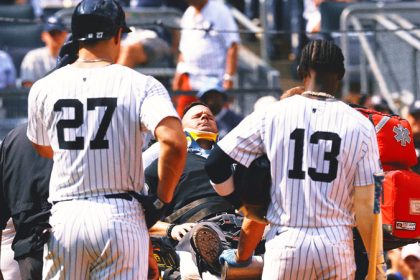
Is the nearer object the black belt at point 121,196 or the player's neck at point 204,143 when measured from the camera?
the black belt at point 121,196

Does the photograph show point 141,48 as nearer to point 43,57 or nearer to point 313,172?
point 43,57

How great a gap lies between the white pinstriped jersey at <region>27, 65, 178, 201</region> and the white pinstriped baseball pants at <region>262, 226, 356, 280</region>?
31.4 inches

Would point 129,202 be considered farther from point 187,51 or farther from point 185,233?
point 187,51

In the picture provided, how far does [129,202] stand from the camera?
19.6 feet

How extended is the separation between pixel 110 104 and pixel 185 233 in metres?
2.20

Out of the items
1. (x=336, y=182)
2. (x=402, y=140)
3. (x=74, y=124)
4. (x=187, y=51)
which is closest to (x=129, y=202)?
(x=74, y=124)

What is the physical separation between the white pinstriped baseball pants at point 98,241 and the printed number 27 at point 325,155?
86cm

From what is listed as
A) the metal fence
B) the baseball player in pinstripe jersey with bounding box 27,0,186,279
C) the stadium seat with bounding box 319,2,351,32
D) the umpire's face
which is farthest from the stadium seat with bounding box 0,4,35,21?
the baseball player in pinstripe jersey with bounding box 27,0,186,279

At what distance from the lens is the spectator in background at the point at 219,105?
12009 mm

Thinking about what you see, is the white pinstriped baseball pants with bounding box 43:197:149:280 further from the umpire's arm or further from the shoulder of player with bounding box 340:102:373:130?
the shoulder of player with bounding box 340:102:373:130

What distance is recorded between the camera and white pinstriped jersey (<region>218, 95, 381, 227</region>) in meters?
6.02

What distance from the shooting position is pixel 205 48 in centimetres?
1366

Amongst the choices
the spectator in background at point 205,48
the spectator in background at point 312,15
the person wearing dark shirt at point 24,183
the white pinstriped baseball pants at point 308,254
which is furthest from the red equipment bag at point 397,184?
the spectator in background at point 312,15

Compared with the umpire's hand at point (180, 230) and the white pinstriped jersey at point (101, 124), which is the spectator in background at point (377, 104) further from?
the white pinstriped jersey at point (101, 124)
